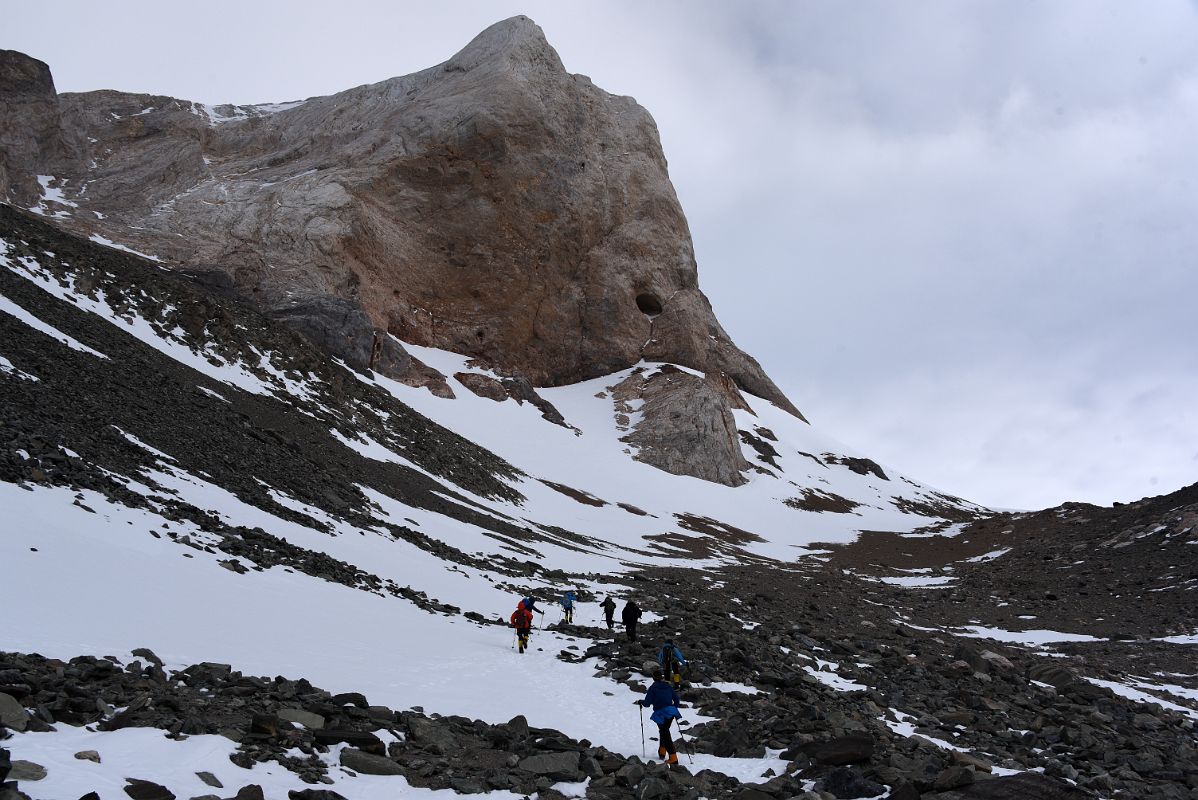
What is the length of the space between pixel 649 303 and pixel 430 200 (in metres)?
34.7

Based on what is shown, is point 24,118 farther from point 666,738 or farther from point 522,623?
point 666,738

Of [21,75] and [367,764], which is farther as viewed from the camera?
[21,75]

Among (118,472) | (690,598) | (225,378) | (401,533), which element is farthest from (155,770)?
(225,378)

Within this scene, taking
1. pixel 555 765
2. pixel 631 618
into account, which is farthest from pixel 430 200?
pixel 555 765

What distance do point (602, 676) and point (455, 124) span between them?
299 ft

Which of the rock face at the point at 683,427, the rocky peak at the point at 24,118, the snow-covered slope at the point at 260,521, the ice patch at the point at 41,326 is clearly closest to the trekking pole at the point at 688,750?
the snow-covered slope at the point at 260,521

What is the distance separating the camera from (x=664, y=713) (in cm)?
949

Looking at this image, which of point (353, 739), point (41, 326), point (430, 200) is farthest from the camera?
point (430, 200)

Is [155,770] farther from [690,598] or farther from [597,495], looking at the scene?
[597,495]

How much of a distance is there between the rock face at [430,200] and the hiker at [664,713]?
186ft

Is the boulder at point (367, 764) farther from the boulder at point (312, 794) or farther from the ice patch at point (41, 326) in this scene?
the ice patch at point (41, 326)

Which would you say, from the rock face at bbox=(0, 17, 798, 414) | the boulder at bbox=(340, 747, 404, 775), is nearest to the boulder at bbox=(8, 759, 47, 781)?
the boulder at bbox=(340, 747, 404, 775)

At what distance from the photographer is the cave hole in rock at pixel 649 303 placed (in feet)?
350

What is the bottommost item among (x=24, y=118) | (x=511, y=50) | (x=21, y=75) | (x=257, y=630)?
(x=257, y=630)
